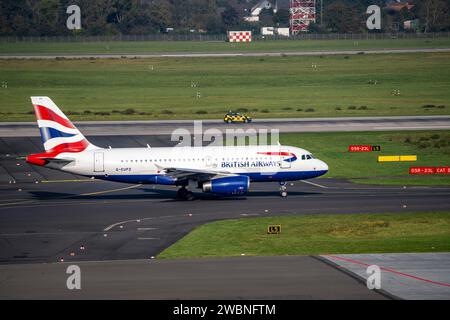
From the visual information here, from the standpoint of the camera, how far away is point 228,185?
58.9 m

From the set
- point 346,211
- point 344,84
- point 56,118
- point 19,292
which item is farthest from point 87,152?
point 344,84

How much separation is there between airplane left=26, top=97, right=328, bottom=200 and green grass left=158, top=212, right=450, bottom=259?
841cm

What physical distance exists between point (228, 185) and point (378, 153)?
26463 millimetres

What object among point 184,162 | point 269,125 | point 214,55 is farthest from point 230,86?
point 184,162

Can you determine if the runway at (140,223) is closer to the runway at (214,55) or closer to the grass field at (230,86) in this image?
the grass field at (230,86)

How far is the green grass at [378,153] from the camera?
69625 millimetres

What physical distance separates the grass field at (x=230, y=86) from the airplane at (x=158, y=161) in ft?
157

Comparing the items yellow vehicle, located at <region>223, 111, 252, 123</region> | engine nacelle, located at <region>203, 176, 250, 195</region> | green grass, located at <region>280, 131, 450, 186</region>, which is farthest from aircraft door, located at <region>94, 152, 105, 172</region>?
yellow vehicle, located at <region>223, 111, 252, 123</region>

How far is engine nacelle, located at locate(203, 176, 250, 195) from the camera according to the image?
5888cm

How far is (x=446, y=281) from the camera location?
36.0 m

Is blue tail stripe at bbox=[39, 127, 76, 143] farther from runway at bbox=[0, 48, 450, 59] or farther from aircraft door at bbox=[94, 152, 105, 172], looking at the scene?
runway at bbox=[0, 48, 450, 59]

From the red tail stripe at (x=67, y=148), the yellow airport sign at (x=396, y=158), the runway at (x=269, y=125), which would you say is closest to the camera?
the red tail stripe at (x=67, y=148)

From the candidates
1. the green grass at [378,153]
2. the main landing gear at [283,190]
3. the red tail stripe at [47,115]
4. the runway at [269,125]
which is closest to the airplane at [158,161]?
the red tail stripe at [47,115]

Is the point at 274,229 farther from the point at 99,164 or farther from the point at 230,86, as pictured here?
the point at 230,86
